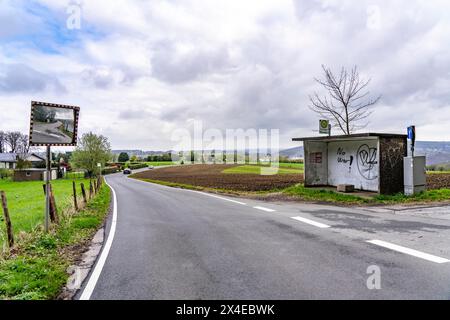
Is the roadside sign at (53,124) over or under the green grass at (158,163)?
over

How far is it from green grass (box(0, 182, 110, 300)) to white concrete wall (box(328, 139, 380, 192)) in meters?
12.9

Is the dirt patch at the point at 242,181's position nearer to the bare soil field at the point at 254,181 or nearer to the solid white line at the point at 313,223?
the bare soil field at the point at 254,181

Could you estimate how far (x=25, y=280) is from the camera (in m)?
5.13

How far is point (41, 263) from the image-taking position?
603cm

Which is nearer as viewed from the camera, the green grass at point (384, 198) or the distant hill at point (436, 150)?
the green grass at point (384, 198)

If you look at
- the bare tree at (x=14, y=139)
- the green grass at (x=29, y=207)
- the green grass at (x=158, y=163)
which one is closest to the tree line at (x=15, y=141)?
the bare tree at (x=14, y=139)

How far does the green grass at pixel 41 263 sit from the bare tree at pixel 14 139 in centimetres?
10972

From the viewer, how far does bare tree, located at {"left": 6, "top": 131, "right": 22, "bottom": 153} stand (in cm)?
10141

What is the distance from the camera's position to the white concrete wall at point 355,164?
1616 cm

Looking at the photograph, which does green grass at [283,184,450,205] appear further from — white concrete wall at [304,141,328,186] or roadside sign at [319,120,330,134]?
roadside sign at [319,120,330,134]

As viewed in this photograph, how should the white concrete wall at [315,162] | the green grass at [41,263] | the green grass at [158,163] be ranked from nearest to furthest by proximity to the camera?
the green grass at [41,263] < the white concrete wall at [315,162] < the green grass at [158,163]

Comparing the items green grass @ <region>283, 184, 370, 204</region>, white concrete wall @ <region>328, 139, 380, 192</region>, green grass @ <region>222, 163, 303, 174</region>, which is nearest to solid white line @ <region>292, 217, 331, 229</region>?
green grass @ <region>283, 184, 370, 204</region>

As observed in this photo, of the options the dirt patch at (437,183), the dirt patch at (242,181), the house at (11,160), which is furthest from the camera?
the house at (11,160)
